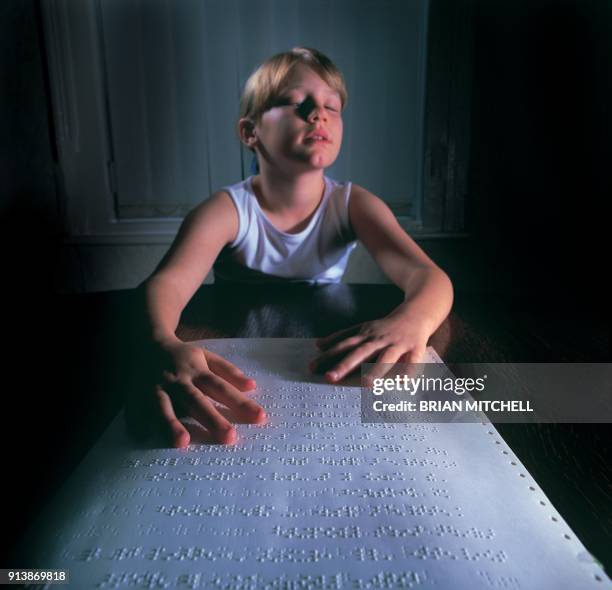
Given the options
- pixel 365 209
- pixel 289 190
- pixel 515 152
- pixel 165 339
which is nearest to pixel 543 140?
pixel 515 152

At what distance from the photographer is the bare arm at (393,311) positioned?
1.41ft

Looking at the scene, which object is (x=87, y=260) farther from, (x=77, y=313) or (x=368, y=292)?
(x=368, y=292)

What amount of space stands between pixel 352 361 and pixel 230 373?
0.10m

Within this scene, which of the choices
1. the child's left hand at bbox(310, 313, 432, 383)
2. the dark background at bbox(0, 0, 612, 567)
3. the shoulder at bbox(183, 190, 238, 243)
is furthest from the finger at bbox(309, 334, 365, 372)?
the dark background at bbox(0, 0, 612, 567)

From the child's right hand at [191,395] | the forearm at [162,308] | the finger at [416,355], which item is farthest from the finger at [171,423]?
the finger at [416,355]

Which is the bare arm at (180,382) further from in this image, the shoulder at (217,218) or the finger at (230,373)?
the shoulder at (217,218)

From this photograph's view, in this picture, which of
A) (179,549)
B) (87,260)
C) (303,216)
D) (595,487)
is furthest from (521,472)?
(87,260)

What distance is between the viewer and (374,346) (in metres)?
0.44

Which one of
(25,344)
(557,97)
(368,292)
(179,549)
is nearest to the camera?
(179,549)

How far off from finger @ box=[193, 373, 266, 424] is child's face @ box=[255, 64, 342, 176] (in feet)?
1.52

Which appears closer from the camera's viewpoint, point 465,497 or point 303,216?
point 465,497

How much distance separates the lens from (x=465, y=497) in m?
0.25

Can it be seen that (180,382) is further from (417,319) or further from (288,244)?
(288,244)

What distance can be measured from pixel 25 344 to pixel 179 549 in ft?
1.33
